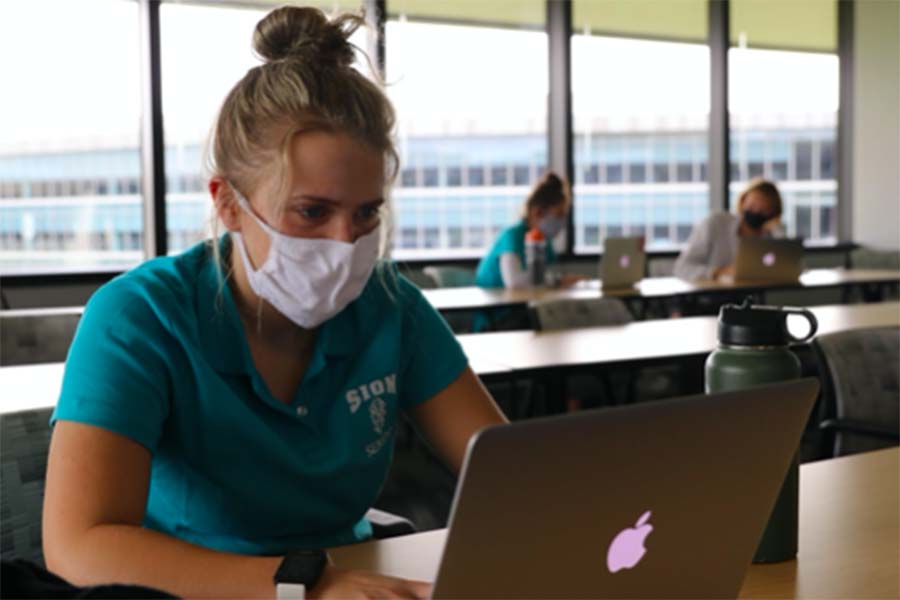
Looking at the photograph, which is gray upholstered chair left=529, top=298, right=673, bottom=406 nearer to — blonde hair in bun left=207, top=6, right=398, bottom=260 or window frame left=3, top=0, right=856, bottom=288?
window frame left=3, top=0, right=856, bottom=288

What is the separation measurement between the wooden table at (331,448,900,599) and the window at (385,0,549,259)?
18.9ft

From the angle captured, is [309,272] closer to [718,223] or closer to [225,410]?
[225,410]

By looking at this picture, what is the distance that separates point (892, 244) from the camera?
869cm

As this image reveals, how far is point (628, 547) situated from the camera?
817 millimetres

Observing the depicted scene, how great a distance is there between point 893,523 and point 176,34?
19.1 ft

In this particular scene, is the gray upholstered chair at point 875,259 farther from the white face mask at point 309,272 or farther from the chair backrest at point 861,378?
the white face mask at point 309,272

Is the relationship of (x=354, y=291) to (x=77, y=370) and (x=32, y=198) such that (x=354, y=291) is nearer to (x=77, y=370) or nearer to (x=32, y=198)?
(x=77, y=370)

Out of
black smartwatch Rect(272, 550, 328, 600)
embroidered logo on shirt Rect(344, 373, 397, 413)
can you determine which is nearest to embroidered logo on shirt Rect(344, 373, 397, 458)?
embroidered logo on shirt Rect(344, 373, 397, 413)

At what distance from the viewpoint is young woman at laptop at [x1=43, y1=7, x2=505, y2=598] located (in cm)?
118

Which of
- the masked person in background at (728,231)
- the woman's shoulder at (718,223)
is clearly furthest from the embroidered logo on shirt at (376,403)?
the woman's shoulder at (718,223)

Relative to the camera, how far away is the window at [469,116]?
731 cm

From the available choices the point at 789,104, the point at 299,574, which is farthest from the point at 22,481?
the point at 789,104

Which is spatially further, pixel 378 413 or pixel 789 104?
pixel 789 104

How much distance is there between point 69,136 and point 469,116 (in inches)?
106
